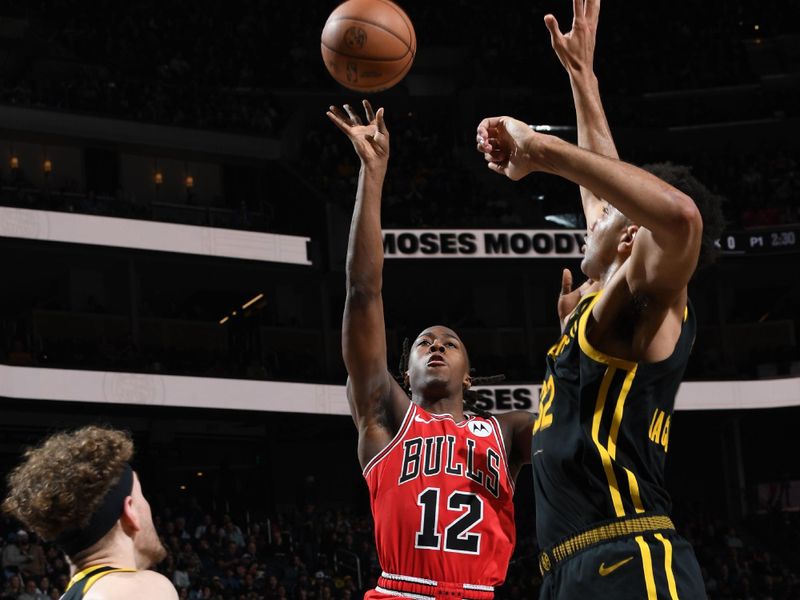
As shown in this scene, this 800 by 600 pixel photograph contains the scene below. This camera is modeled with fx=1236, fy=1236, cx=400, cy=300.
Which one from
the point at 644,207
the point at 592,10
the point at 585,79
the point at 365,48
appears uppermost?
the point at 365,48

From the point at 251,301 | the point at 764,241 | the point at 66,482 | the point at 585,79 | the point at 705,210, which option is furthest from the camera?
the point at 251,301

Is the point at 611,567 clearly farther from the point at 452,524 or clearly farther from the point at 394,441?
the point at 394,441

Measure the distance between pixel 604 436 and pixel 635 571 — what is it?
0.43 m

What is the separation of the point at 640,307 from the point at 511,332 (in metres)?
25.8

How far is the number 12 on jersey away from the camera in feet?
18.4

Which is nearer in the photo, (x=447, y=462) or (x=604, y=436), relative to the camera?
(x=604, y=436)

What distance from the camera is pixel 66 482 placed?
11.2ft

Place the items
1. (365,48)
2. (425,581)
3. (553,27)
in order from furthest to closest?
(365,48)
(425,581)
(553,27)

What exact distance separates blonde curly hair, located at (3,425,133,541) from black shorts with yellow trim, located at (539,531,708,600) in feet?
4.77

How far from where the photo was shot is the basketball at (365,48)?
27.9 feet

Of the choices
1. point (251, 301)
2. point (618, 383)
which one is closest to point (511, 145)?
point (618, 383)

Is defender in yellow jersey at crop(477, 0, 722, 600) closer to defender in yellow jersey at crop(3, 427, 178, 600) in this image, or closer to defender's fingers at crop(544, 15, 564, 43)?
defender's fingers at crop(544, 15, 564, 43)

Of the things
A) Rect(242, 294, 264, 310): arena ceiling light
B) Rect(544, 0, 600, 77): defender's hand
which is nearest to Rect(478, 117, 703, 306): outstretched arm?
Rect(544, 0, 600, 77): defender's hand

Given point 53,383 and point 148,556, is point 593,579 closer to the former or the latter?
point 148,556
